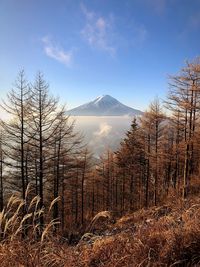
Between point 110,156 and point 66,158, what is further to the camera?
point 110,156

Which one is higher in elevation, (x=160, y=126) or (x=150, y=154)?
(x=160, y=126)

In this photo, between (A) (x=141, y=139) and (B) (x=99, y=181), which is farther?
(B) (x=99, y=181)

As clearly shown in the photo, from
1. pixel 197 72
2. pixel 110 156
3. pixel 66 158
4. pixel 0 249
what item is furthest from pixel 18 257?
pixel 110 156

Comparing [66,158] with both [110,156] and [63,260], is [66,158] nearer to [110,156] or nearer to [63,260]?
[110,156]

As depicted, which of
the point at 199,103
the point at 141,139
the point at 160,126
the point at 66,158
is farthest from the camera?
the point at 141,139

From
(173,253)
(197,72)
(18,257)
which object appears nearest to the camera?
(18,257)

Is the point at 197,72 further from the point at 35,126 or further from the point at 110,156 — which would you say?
the point at 110,156

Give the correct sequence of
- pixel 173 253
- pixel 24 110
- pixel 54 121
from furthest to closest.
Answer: pixel 54 121 < pixel 24 110 < pixel 173 253

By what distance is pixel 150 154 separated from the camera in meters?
24.5

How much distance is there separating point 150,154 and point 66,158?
23.7 feet

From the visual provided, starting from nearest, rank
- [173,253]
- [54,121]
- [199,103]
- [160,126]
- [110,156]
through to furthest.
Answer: [173,253], [54,121], [199,103], [160,126], [110,156]

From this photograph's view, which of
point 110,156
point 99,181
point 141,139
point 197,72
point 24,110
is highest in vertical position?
point 197,72

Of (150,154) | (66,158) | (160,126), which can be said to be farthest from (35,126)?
(160,126)

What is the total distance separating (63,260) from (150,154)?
21.4 m
